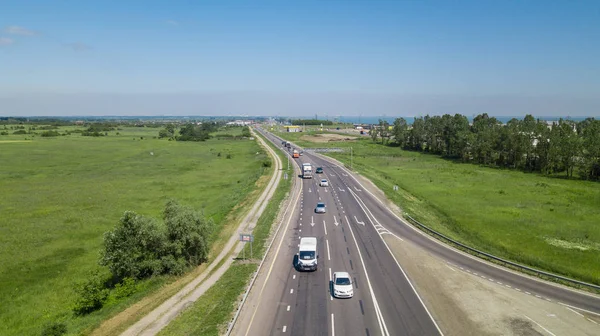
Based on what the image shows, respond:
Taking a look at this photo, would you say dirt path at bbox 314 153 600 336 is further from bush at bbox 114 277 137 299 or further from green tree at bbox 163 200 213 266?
bush at bbox 114 277 137 299

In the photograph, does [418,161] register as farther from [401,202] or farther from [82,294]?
[82,294]

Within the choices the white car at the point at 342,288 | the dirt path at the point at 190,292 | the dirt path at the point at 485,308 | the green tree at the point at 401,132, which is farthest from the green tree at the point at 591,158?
the white car at the point at 342,288

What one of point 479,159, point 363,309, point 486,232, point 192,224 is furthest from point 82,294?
point 479,159

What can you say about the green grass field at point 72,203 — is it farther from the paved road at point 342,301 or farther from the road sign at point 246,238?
the paved road at point 342,301

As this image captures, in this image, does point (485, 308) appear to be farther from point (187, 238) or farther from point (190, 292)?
point (187, 238)

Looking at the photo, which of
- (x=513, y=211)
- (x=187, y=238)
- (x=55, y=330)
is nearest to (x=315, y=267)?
(x=187, y=238)
